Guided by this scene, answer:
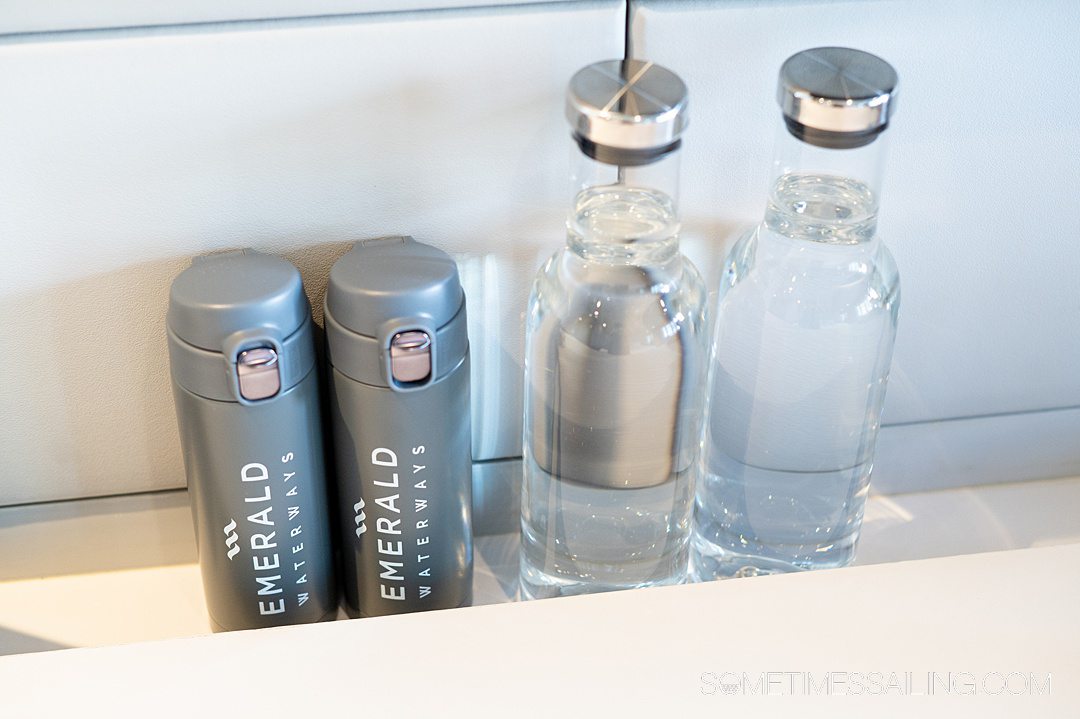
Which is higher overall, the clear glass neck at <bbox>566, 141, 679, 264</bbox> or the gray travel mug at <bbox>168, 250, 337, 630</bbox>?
the clear glass neck at <bbox>566, 141, 679, 264</bbox>

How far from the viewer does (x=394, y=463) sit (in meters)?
0.48

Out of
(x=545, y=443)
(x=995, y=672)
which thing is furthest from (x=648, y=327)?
(x=995, y=672)

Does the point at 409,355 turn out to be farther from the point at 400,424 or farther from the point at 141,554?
the point at 141,554

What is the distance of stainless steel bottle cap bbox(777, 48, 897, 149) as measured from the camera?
16.7 inches

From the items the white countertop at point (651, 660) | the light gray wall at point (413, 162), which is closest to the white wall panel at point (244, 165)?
the light gray wall at point (413, 162)

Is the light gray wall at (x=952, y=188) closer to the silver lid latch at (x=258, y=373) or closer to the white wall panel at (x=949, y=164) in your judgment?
the white wall panel at (x=949, y=164)

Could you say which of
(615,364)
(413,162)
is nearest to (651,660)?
(615,364)

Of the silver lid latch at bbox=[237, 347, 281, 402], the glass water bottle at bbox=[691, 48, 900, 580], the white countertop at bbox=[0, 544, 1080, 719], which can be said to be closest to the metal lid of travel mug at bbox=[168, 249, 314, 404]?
the silver lid latch at bbox=[237, 347, 281, 402]

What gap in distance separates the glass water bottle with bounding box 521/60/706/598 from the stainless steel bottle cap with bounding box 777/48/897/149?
47 millimetres

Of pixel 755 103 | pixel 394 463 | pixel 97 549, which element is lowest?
pixel 97 549

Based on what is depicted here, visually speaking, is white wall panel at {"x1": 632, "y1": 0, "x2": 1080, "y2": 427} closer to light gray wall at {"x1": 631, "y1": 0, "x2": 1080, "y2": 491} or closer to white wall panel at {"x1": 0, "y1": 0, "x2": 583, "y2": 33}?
light gray wall at {"x1": 631, "y1": 0, "x2": 1080, "y2": 491}

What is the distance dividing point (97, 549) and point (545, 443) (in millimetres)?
246

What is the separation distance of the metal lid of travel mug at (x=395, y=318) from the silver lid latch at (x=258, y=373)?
28 millimetres

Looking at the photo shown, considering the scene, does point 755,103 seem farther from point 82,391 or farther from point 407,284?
point 82,391
